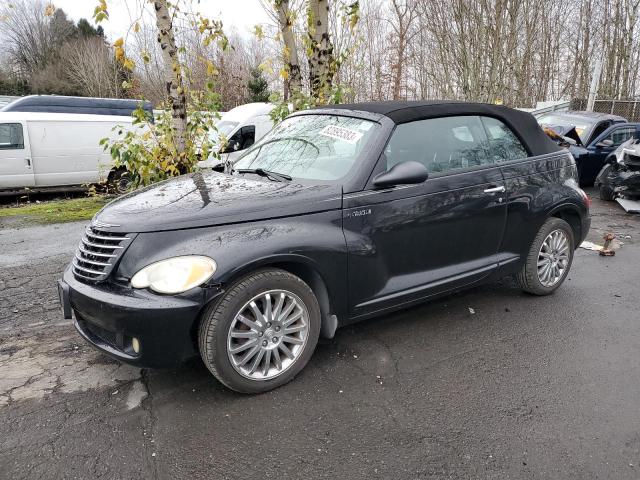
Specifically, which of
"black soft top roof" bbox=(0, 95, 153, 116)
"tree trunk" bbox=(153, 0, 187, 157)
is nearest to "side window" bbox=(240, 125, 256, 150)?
"black soft top roof" bbox=(0, 95, 153, 116)

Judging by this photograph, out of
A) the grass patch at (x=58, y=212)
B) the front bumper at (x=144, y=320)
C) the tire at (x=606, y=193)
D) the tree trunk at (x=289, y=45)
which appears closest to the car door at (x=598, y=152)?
the tire at (x=606, y=193)

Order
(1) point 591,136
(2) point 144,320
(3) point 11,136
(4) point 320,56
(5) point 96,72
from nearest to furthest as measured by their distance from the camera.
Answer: (2) point 144,320 < (4) point 320,56 < (3) point 11,136 < (1) point 591,136 < (5) point 96,72

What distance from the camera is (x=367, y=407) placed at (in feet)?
9.39

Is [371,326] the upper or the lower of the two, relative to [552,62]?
lower

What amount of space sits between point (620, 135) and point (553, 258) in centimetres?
828

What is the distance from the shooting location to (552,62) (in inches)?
957

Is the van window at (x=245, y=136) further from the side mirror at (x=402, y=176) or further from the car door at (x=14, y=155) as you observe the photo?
the side mirror at (x=402, y=176)

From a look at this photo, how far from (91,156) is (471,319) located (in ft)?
32.0

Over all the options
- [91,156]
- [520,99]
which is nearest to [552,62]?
[520,99]

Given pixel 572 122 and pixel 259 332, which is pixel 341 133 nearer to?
pixel 259 332

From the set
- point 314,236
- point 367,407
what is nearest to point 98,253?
point 314,236

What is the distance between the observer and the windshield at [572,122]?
10797 millimetres

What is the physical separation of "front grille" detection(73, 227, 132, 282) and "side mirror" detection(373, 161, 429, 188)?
5.20ft

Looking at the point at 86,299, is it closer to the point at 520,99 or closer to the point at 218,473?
the point at 218,473
